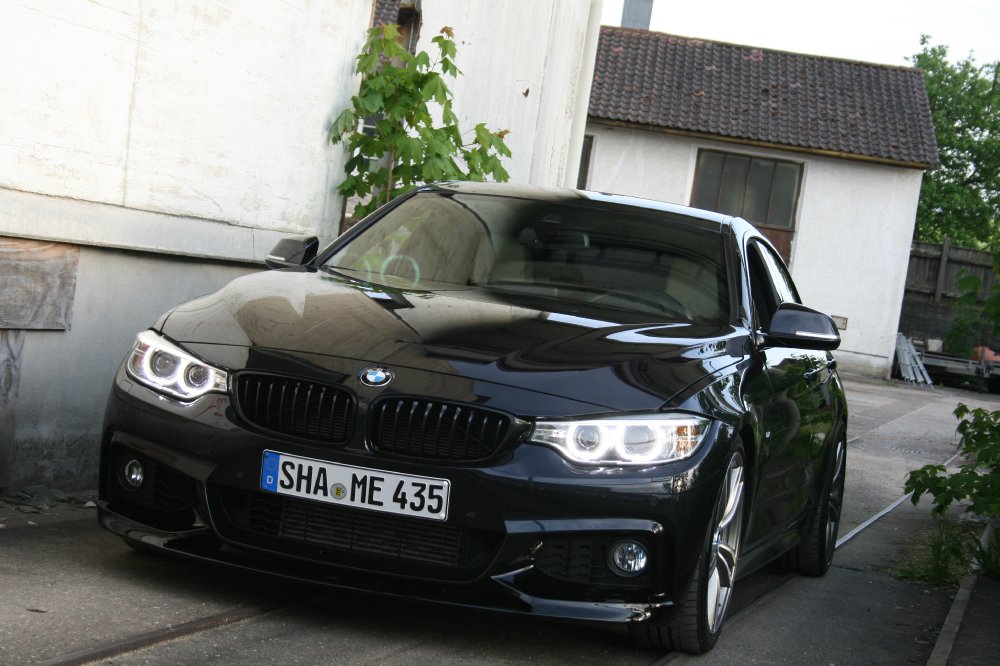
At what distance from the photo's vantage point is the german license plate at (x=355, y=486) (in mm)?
4102

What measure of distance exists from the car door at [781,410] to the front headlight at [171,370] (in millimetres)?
1812

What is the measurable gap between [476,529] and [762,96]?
31.2 m

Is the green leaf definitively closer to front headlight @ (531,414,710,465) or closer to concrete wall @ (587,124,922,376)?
front headlight @ (531,414,710,465)

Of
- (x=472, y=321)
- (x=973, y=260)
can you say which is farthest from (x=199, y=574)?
(x=973, y=260)

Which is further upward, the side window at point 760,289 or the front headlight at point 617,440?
the side window at point 760,289

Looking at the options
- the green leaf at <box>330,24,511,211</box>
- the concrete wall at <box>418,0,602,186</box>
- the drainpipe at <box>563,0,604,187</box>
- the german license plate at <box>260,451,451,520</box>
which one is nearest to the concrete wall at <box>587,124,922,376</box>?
the drainpipe at <box>563,0,604,187</box>

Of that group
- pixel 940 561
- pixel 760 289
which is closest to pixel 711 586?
pixel 760 289

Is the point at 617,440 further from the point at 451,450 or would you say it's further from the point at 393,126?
the point at 393,126

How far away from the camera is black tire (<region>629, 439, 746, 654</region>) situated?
14.4 feet

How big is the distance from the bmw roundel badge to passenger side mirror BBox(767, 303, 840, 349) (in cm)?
182

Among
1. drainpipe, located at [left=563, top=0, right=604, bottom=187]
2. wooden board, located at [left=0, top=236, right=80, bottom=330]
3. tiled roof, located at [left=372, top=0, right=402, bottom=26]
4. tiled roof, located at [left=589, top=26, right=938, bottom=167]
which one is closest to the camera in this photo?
wooden board, located at [left=0, top=236, right=80, bottom=330]

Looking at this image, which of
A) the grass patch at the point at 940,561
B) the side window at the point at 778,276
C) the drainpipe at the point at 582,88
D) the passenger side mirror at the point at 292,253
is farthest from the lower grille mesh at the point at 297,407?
the drainpipe at the point at 582,88

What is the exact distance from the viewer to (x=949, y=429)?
1914cm

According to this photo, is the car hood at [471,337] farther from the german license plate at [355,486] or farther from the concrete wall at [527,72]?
the concrete wall at [527,72]
